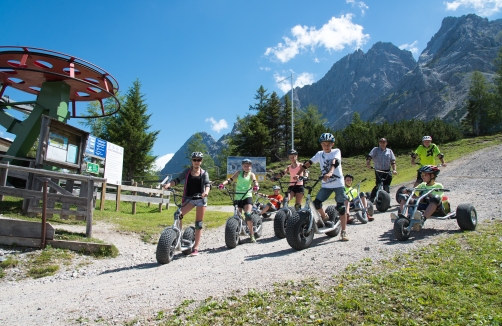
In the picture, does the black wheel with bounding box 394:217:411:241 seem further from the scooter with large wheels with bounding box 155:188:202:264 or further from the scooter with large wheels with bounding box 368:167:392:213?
the scooter with large wheels with bounding box 368:167:392:213

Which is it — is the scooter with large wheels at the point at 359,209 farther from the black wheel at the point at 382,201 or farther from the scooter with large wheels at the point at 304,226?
the scooter with large wheels at the point at 304,226

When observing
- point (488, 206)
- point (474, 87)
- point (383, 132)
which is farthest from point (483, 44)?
point (488, 206)

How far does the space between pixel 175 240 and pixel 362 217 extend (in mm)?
4964

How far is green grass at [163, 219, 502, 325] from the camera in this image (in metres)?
3.00

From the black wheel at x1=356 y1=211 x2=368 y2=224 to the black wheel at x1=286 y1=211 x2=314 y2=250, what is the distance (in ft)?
10.3

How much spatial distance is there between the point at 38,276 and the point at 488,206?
1058 cm

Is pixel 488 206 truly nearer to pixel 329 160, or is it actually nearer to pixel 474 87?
pixel 329 160

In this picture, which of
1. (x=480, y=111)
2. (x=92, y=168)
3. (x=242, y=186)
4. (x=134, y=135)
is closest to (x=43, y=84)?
(x=92, y=168)

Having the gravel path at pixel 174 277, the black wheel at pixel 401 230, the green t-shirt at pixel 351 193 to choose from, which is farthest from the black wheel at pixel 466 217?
the green t-shirt at pixel 351 193

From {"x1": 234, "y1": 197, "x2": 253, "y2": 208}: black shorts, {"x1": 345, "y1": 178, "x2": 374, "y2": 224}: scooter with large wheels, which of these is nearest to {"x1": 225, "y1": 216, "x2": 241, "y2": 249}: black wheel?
{"x1": 234, "y1": 197, "x2": 253, "y2": 208}: black shorts

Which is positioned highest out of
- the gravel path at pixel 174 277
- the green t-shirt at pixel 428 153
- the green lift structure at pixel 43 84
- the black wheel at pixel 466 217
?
the green lift structure at pixel 43 84

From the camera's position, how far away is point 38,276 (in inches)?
250

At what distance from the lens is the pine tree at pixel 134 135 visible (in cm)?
3316

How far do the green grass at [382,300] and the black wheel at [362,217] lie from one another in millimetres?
4235
